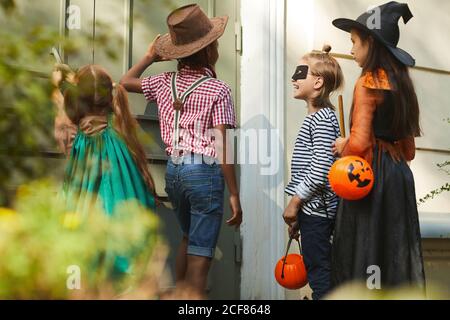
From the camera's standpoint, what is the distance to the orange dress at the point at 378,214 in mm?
3736

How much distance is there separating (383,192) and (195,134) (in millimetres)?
920

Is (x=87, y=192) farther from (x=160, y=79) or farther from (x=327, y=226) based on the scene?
(x=327, y=226)

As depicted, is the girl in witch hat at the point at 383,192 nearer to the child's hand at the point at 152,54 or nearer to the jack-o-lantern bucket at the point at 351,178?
the jack-o-lantern bucket at the point at 351,178

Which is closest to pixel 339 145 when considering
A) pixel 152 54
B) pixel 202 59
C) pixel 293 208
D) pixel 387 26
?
pixel 293 208

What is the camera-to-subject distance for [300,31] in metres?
4.79

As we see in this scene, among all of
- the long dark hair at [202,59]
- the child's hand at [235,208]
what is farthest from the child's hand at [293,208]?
the long dark hair at [202,59]

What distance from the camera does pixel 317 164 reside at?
12.9 ft

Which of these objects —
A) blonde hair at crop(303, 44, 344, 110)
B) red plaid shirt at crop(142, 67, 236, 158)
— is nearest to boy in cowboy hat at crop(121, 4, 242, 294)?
red plaid shirt at crop(142, 67, 236, 158)

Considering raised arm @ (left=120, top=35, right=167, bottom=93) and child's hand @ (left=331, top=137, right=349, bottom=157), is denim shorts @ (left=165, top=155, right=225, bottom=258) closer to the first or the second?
raised arm @ (left=120, top=35, right=167, bottom=93)

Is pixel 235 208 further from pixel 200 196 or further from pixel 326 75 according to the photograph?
pixel 326 75

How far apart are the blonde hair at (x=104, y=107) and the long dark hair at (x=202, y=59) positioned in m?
0.38
